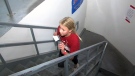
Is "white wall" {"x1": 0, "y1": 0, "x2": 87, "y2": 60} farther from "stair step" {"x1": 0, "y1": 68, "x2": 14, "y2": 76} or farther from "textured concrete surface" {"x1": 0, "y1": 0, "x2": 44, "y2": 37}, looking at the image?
"stair step" {"x1": 0, "y1": 68, "x2": 14, "y2": 76}

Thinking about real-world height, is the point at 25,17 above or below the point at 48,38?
above

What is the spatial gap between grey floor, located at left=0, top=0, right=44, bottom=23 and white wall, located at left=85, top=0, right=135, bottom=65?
2810 millimetres

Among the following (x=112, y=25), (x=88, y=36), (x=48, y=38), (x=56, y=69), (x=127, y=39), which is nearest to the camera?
(x=56, y=69)

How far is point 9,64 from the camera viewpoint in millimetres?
2555

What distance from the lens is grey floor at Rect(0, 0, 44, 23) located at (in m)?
2.32

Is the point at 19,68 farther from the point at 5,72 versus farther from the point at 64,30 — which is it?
the point at 64,30

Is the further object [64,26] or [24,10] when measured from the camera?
[24,10]

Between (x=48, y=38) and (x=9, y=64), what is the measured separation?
1.20 metres

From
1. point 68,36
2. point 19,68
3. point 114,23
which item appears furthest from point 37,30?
point 114,23

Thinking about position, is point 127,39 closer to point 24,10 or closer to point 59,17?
point 59,17

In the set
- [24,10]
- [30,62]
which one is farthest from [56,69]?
[24,10]

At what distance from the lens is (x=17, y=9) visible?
256 cm

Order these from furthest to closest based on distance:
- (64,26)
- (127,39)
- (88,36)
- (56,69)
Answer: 1. (88,36)
2. (127,39)
3. (56,69)
4. (64,26)

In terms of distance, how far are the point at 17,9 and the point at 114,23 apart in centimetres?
353
